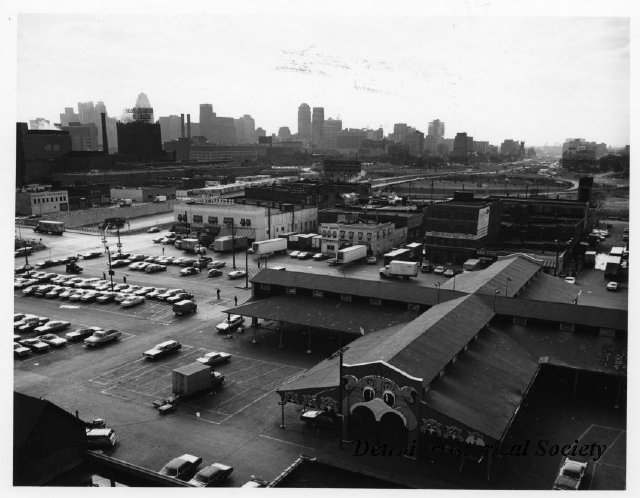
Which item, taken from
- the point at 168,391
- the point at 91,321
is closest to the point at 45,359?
the point at 91,321

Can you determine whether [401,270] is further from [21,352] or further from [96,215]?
[96,215]

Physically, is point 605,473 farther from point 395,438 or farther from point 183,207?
point 183,207

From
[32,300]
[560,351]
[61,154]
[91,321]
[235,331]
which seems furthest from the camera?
[61,154]

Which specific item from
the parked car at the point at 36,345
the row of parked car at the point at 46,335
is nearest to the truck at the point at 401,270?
the row of parked car at the point at 46,335

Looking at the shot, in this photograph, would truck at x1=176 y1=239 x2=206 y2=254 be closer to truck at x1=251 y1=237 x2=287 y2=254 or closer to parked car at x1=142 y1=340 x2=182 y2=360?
truck at x1=251 y1=237 x2=287 y2=254

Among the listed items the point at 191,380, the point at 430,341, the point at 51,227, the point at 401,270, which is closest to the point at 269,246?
the point at 401,270

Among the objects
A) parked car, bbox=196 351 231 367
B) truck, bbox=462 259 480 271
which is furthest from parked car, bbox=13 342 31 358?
truck, bbox=462 259 480 271

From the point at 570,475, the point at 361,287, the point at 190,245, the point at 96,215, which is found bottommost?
the point at 570,475

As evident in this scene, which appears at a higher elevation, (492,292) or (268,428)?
(492,292)
